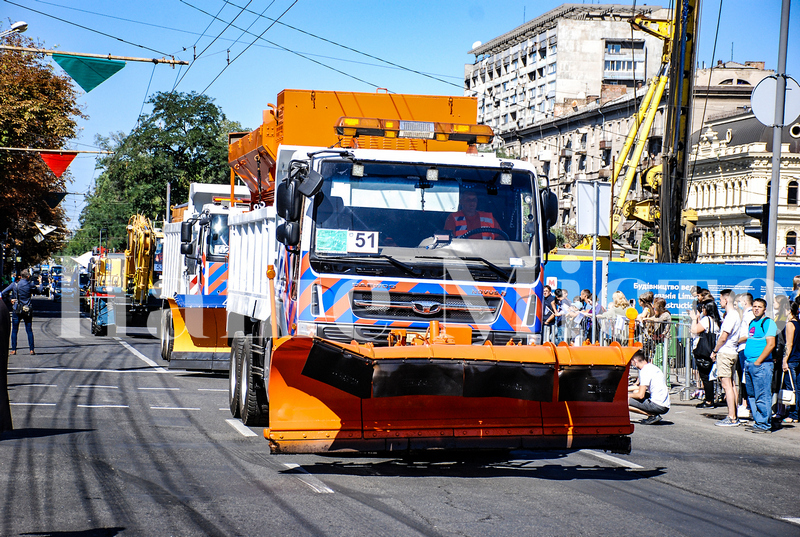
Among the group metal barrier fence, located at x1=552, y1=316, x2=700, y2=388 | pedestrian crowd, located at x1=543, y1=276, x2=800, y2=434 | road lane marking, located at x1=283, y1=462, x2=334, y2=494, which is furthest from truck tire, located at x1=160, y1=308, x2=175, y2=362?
road lane marking, located at x1=283, y1=462, x2=334, y2=494

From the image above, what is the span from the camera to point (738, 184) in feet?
244

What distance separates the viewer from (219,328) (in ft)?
55.8

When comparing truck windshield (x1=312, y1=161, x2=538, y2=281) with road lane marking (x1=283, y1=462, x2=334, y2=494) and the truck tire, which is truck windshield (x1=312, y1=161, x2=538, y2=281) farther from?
the truck tire

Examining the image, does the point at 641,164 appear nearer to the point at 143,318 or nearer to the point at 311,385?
the point at 143,318

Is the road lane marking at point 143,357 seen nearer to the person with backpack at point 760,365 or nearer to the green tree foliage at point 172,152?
the person with backpack at point 760,365

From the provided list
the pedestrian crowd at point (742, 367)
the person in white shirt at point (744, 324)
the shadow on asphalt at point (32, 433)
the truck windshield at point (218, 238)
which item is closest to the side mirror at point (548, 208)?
the pedestrian crowd at point (742, 367)

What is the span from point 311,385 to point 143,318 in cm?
2666

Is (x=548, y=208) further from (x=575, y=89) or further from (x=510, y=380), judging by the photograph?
(x=575, y=89)

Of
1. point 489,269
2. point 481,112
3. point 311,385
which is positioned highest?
point 481,112

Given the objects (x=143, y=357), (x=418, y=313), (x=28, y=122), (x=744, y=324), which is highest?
(x=28, y=122)

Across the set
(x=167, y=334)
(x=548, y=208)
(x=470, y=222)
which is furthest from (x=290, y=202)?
(x=167, y=334)

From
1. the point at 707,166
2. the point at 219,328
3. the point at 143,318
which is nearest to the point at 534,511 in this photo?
the point at 219,328

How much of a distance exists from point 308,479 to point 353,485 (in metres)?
0.43

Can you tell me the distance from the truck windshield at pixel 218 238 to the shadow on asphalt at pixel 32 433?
18.8 ft
